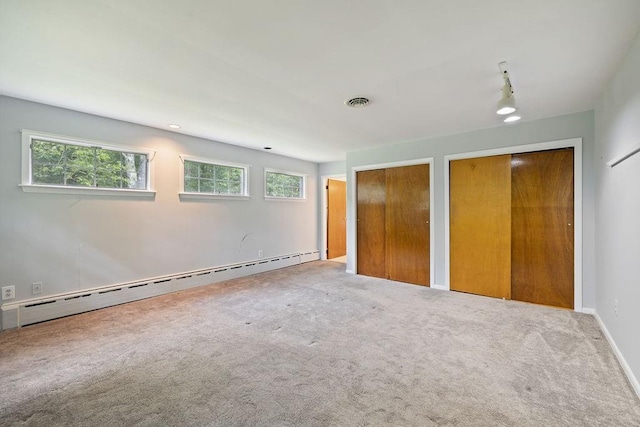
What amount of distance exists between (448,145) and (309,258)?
372 cm

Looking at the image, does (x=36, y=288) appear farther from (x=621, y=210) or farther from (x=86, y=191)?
(x=621, y=210)

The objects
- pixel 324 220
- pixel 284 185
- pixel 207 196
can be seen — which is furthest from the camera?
pixel 324 220

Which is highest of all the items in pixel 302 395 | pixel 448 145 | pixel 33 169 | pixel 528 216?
pixel 448 145

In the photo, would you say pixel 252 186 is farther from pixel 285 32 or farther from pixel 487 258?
pixel 487 258

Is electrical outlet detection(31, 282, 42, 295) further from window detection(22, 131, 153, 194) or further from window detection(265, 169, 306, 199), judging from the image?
window detection(265, 169, 306, 199)

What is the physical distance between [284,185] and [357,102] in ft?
10.7

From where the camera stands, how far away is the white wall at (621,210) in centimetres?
180

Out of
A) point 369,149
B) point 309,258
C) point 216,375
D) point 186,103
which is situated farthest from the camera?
point 309,258

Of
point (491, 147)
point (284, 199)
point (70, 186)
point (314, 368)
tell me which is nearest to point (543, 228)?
point (491, 147)

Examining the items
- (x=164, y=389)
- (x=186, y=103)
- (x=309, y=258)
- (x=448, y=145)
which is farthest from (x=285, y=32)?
(x=309, y=258)

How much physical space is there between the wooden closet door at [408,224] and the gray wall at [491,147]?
7.0 inches

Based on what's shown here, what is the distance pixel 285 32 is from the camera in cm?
172

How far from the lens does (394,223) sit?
15.1 feet

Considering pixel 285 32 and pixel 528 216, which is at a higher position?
pixel 285 32
